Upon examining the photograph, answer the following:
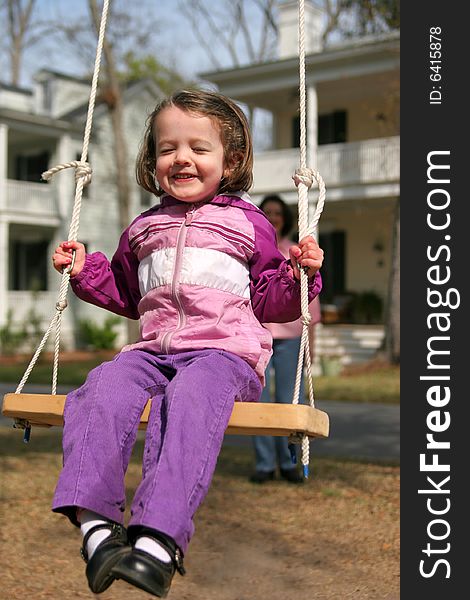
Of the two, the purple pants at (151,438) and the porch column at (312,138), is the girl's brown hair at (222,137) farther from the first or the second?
the porch column at (312,138)

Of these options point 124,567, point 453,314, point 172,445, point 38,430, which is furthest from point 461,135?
point 38,430

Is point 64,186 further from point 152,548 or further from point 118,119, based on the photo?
point 152,548

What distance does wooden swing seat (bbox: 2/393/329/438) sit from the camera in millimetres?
2451

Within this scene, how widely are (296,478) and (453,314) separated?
6.19 ft

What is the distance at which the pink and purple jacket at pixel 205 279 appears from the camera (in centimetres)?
291

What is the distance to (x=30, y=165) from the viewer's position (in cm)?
2278

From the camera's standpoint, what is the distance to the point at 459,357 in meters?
4.41

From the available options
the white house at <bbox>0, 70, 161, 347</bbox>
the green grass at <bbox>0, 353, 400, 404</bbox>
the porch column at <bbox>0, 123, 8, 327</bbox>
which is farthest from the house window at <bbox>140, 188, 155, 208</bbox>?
the green grass at <bbox>0, 353, 400, 404</bbox>

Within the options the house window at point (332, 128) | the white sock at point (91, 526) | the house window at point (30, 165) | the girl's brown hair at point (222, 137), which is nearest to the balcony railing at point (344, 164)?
the house window at point (332, 128)

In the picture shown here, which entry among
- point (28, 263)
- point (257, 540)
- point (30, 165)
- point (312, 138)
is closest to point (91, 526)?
point (257, 540)

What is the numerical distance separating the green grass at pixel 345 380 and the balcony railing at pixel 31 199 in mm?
5329

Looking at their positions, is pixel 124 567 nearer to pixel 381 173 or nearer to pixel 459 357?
pixel 459 357

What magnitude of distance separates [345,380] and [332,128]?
8.22m

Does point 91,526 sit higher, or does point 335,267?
point 335,267
